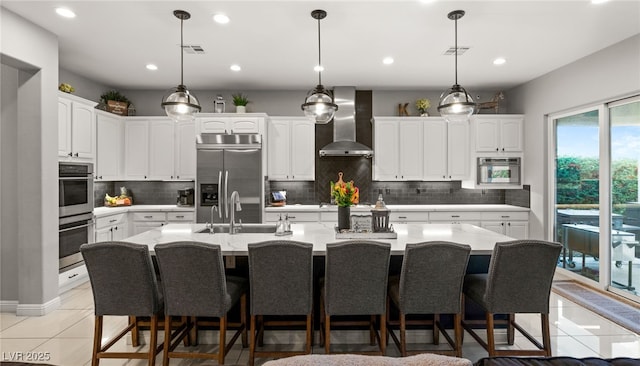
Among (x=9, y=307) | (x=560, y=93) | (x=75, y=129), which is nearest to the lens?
(x=9, y=307)

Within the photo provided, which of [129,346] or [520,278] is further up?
[520,278]

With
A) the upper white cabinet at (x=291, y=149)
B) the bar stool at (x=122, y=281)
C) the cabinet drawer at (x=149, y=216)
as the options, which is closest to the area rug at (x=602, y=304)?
the upper white cabinet at (x=291, y=149)

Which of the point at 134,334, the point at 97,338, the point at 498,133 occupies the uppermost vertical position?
the point at 498,133

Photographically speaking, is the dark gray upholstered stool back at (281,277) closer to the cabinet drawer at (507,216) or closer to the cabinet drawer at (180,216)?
the cabinet drawer at (180,216)

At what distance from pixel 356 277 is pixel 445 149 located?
165 inches

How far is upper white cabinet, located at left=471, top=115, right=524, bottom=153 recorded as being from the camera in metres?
5.96

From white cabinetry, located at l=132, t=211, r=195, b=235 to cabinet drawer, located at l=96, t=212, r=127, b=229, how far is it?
0.18 metres

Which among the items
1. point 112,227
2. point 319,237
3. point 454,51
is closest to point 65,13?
point 112,227

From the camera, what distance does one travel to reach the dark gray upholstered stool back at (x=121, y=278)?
2.44 meters

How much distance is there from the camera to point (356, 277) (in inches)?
99.4

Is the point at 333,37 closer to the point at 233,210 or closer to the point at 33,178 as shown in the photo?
the point at 233,210

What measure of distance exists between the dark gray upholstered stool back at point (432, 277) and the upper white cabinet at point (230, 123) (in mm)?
3824

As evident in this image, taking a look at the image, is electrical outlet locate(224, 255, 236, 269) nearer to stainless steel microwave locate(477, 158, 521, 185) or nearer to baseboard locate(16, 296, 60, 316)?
baseboard locate(16, 296, 60, 316)

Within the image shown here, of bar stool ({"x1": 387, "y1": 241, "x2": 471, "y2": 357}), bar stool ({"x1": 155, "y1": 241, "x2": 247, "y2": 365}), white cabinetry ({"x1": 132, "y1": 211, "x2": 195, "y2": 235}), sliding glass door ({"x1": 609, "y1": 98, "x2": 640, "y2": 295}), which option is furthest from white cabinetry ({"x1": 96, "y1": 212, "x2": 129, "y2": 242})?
sliding glass door ({"x1": 609, "y1": 98, "x2": 640, "y2": 295})
